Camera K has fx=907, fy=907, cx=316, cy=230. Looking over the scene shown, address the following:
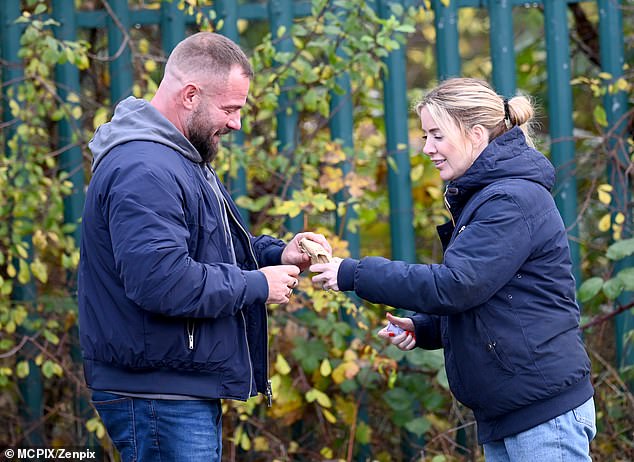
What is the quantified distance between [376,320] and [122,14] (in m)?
2.01

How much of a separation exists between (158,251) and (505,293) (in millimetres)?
1079

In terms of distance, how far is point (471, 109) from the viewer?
2.99m

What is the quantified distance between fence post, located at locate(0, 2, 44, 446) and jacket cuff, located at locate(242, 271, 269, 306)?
2116mm

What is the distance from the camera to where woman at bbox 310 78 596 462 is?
2785mm

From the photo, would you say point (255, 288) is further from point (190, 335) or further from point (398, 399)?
point (398, 399)

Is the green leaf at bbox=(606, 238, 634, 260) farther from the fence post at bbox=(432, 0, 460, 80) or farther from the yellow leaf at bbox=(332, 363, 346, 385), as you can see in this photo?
the yellow leaf at bbox=(332, 363, 346, 385)

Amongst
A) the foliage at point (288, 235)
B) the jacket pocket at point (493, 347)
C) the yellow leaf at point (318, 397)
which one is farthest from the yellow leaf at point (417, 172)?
the jacket pocket at point (493, 347)

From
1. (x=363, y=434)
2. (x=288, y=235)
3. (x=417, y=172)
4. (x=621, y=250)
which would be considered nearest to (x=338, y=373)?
(x=363, y=434)

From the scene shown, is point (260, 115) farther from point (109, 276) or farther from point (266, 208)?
point (109, 276)

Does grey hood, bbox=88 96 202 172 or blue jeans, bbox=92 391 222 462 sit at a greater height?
grey hood, bbox=88 96 202 172

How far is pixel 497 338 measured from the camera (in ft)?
9.25

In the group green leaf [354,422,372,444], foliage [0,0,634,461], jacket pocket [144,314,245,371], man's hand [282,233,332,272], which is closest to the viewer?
jacket pocket [144,314,245,371]

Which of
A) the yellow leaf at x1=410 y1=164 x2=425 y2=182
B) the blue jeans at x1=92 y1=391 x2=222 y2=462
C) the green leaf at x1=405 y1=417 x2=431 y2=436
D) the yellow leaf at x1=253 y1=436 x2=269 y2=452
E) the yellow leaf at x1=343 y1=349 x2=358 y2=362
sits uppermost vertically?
the yellow leaf at x1=410 y1=164 x2=425 y2=182

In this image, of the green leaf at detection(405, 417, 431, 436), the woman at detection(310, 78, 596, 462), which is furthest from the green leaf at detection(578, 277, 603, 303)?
the woman at detection(310, 78, 596, 462)
